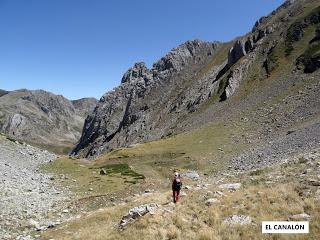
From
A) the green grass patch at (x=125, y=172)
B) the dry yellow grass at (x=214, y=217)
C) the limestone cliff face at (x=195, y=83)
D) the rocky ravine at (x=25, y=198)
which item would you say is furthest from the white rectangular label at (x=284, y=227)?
the limestone cliff face at (x=195, y=83)

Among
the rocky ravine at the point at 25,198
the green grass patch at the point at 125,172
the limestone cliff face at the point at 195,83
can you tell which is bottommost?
the rocky ravine at the point at 25,198

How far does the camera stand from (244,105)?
10069 cm

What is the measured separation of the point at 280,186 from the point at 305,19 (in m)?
115

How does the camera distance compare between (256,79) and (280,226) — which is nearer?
(280,226)

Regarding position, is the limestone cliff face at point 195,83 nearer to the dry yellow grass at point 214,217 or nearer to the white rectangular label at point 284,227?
the dry yellow grass at point 214,217

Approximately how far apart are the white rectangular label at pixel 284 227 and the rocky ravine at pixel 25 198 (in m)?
14.4

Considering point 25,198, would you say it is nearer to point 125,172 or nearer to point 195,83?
point 125,172

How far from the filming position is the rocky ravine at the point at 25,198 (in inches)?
1043

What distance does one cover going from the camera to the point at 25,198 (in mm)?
33281

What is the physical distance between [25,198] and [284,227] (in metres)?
23.0

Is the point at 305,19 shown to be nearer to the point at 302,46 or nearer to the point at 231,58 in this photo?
the point at 302,46

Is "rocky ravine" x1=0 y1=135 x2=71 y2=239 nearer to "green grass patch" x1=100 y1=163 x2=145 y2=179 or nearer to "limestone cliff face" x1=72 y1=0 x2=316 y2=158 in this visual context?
"green grass patch" x1=100 y1=163 x2=145 y2=179

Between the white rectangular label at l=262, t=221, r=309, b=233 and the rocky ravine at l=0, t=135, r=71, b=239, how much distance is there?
1438 centimetres

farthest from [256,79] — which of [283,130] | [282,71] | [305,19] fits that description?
[283,130]
